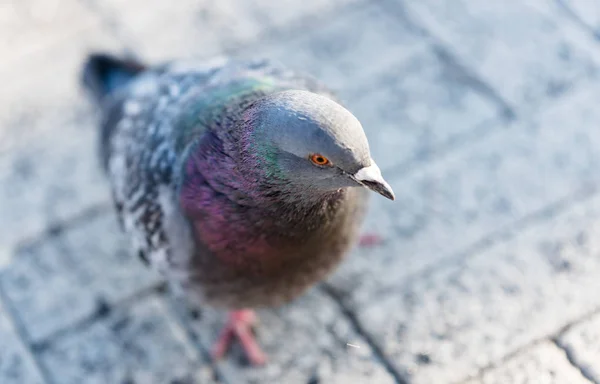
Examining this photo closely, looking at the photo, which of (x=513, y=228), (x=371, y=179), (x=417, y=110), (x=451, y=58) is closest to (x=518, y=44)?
(x=451, y=58)

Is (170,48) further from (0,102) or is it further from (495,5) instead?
(495,5)

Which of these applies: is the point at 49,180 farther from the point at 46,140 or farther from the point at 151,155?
the point at 151,155

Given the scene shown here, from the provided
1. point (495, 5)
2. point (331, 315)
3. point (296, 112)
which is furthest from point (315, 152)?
point (495, 5)

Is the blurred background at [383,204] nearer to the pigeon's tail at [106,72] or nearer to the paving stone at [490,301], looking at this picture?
the paving stone at [490,301]

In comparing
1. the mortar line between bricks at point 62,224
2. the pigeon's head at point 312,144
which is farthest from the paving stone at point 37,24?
the pigeon's head at point 312,144

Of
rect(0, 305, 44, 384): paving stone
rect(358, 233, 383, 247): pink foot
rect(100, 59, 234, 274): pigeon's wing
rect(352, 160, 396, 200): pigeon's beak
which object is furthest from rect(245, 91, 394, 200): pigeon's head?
rect(0, 305, 44, 384): paving stone

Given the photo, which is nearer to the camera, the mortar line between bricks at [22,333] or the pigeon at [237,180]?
the pigeon at [237,180]
